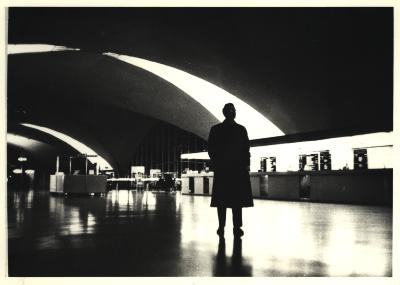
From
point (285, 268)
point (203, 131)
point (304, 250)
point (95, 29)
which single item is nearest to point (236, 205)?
point (304, 250)

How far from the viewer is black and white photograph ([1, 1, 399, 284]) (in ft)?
13.1

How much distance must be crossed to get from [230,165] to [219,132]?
1.39 ft

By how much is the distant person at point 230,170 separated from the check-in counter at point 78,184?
1291 cm

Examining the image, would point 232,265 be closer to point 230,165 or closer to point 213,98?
point 230,165

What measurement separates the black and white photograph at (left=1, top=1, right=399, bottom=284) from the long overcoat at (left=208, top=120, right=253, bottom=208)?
0.02 m

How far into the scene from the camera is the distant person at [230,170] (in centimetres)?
501

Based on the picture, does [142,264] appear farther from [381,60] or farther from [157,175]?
[157,175]

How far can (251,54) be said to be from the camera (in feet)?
43.0

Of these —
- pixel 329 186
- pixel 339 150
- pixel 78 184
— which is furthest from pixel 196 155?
pixel 329 186

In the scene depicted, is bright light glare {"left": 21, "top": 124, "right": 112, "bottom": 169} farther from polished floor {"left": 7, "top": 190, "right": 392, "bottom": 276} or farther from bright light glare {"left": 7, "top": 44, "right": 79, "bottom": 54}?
polished floor {"left": 7, "top": 190, "right": 392, "bottom": 276}

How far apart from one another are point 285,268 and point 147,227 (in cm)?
305

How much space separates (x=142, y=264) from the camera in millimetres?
3516

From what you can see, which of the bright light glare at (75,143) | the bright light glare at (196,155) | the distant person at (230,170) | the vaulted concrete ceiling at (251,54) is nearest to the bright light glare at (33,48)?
the vaulted concrete ceiling at (251,54)

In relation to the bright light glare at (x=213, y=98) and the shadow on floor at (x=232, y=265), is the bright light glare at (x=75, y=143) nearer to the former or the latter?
the bright light glare at (x=213, y=98)
